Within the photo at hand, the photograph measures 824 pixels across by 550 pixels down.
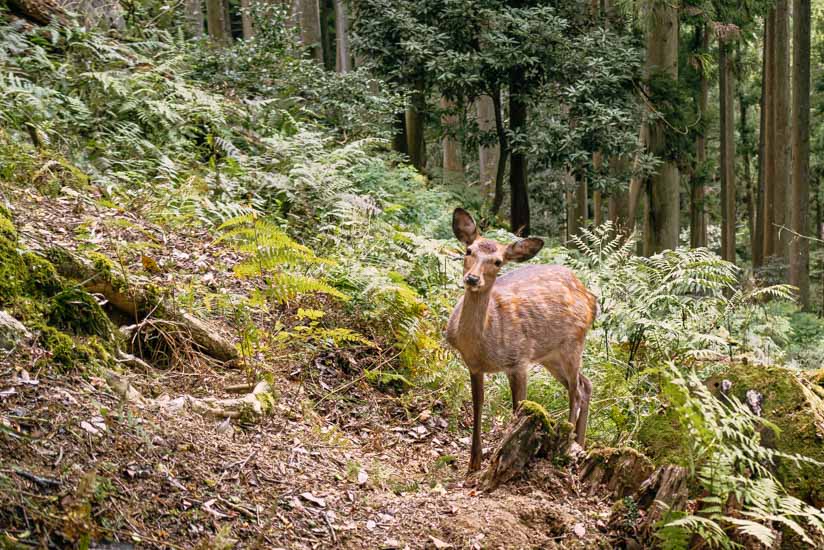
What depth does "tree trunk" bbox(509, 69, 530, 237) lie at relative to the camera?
15625 millimetres

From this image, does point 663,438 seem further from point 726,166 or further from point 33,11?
point 726,166

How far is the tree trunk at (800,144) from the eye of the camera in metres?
21.2

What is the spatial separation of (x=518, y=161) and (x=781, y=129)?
9.85m

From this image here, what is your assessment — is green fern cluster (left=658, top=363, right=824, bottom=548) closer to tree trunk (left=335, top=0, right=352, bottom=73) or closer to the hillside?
the hillside

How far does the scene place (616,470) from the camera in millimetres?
4824

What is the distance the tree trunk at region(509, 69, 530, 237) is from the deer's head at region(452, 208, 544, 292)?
31.8 feet

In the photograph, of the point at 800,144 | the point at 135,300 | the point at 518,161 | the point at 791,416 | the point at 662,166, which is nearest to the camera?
the point at 791,416

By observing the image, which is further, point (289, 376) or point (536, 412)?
point (289, 376)

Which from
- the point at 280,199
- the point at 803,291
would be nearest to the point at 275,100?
the point at 280,199

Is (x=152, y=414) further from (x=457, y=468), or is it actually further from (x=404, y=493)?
(x=457, y=468)

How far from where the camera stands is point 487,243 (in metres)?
5.82

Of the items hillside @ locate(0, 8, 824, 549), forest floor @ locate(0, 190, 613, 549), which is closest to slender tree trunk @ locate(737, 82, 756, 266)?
hillside @ locate(0, 8, 824, 549)

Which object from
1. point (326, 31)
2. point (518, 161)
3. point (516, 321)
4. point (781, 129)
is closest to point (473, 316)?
point (516, 321)

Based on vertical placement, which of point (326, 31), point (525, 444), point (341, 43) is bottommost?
point (525, 444)
